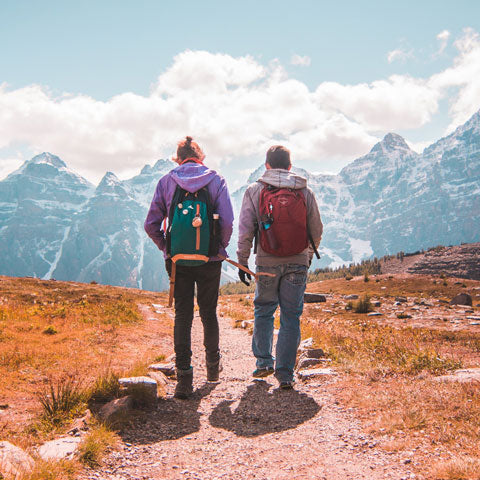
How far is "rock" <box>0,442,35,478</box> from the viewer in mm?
3089

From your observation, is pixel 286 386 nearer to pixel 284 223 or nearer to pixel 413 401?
pixel 413 401

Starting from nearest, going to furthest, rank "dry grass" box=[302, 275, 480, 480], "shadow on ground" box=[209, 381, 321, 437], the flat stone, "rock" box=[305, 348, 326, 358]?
"dry grass" box=[302, 275, 480, 480], "shadow on ground" box=[209, 381, 321, 437], the flat stone, "rock" box=[305, 348, 326, 358]

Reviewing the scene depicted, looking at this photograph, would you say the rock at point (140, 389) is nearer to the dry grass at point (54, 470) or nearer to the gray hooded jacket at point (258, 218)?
the dry grass at point (54, 470)

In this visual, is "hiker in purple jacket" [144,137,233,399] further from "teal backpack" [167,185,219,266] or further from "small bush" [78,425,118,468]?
"small bush" [78,425,118,468]

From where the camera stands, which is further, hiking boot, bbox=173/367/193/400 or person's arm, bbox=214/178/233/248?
person's arm, bbox=214/178/233/248

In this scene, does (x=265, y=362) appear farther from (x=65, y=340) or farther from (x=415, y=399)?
(x=65, y=340)

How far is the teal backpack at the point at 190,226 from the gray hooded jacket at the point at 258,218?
0.88m

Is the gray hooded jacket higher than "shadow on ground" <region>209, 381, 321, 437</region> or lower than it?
Answer: higher

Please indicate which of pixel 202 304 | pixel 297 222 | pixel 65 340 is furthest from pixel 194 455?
pixel 65 340

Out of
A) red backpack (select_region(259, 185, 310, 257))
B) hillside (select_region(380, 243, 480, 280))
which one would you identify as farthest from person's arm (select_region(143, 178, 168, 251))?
hillside (select_region(380, 243, 480, 280))

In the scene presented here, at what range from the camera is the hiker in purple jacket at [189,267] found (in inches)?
248

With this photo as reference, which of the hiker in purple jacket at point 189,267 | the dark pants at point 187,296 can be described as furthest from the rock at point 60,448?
the dark pants at point 187,296

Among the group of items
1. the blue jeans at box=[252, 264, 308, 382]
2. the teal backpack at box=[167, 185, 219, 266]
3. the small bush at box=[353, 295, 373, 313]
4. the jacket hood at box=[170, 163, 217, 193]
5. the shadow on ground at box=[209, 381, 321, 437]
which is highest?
the jacket hood at box=[170, 163, 217, 193]

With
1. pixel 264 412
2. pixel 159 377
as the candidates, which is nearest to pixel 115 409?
→ pixel 159 377
